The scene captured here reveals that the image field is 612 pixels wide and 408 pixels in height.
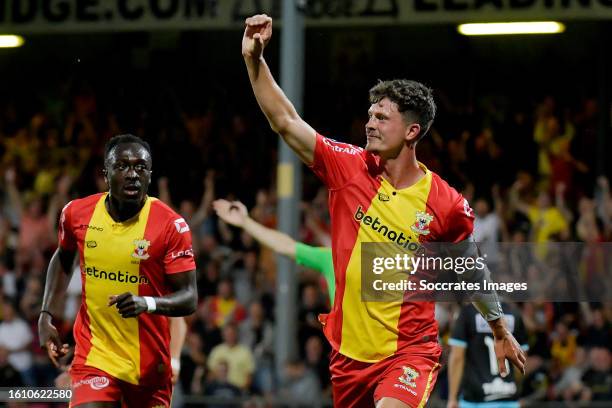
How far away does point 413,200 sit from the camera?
25.1ft

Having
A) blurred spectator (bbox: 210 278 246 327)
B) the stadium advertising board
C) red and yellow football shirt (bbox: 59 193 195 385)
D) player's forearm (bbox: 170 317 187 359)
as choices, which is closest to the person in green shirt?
player's forearm (bbox: 170 317 187 359)

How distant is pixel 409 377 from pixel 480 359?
14.4 feet

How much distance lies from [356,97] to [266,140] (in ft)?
4.23

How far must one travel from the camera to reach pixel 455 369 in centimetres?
1164

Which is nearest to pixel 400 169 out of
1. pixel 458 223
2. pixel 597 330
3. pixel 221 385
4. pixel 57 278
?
pixel 458 223

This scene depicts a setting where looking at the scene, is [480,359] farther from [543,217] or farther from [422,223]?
[422,223]

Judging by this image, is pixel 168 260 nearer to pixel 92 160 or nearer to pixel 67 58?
pixel 92 160

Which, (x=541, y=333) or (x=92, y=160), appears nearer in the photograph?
(x=541, y=333)

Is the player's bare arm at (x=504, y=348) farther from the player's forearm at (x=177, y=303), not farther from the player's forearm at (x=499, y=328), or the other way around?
the player's forearm at (x=177, y=303)

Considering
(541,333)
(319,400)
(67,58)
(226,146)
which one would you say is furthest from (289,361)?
(67,58)

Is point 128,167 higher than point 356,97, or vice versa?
point 356,97

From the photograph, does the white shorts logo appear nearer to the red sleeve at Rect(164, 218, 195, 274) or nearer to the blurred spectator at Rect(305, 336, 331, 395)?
the red sleeve at Rect(164, 218, 195, 274)

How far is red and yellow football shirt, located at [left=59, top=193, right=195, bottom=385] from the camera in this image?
26.1 ft

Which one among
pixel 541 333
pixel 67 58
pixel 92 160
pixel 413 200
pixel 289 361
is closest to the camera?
pixel 413 200
